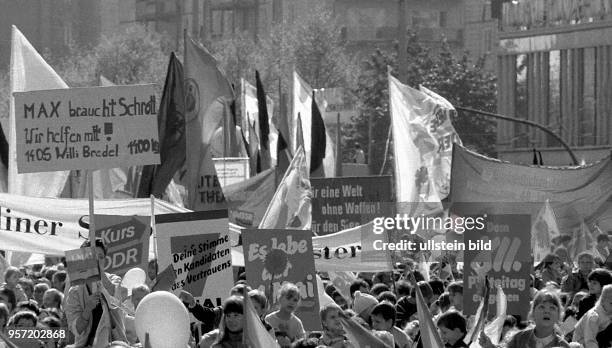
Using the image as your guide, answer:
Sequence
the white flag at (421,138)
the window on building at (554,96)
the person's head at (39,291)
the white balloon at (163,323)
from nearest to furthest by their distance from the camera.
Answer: the white balloon at (163,323) < the person's head at (39,291) < the white flag at (421,138) < the window on building at (554,96)

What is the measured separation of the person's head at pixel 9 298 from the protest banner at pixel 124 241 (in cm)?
74

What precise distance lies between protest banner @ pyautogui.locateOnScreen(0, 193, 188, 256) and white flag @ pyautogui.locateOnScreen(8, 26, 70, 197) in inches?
143

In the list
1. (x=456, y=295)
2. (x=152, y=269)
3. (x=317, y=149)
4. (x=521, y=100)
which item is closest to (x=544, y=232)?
(x=317, y=149)

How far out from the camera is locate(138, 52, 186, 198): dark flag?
19.4 metres

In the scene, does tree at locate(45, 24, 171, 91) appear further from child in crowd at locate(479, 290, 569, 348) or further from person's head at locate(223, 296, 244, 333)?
person's head at locate(223, 296, 244, 333)

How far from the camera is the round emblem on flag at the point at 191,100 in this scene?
66.8ft

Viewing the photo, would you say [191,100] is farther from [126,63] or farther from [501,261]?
[126,63]

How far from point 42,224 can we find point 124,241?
1.93 m

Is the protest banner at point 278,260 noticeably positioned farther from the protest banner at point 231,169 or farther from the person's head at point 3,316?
the protest banner at point 231,169

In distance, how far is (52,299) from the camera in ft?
42.6

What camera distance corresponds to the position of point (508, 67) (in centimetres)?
6312

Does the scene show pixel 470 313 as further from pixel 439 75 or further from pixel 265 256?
pixel 439 75

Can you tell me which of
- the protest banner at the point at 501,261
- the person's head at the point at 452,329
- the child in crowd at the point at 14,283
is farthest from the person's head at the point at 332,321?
the child in crowd at the point at 14,283

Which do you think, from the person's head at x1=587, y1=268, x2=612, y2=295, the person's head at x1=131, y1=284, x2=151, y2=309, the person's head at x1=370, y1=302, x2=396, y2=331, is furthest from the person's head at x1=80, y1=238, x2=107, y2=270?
the person's head at x1=587, y1=268, x2=612, y2=295
